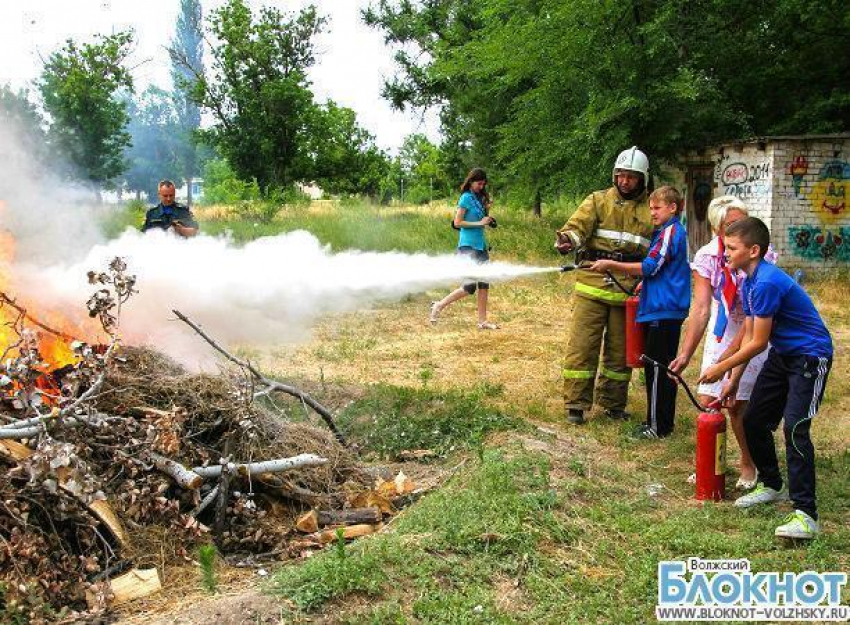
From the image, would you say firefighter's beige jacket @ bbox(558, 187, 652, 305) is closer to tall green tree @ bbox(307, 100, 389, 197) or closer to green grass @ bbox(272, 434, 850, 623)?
green grass @ bbox(272, 434, 850, 623)

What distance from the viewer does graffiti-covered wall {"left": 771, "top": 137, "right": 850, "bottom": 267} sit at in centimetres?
1608

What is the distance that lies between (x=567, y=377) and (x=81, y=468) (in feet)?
13.9

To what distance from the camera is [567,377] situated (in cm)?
701

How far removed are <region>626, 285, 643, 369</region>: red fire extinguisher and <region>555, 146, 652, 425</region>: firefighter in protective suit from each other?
148 millimetres

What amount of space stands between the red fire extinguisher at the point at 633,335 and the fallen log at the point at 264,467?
9.55ft

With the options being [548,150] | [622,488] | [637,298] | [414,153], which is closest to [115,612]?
[622,488]

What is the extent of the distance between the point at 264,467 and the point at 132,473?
734mm

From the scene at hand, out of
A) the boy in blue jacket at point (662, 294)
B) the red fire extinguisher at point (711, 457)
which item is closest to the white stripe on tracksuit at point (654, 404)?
the boy in blue jacket at point (662, 294)

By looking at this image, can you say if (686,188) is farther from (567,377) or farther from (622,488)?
(622,488)

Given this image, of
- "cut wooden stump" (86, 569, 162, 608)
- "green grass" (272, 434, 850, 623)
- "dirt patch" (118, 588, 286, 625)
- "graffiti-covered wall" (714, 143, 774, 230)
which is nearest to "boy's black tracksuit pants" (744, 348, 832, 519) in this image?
"green grass" (272, 434, 850, 623)

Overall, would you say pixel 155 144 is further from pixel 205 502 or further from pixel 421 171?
pixel 205 502

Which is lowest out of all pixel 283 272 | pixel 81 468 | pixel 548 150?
pixel 81 468

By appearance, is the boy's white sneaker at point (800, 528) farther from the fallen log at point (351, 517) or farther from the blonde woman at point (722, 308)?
the fallen log at point (351, 517)

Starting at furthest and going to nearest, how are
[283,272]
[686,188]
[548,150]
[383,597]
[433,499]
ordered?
[686,188] → [548,150] → [283,272] → [433,499] → [383,597]
